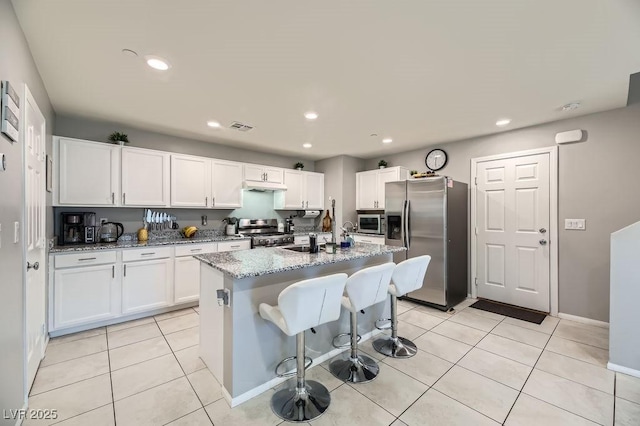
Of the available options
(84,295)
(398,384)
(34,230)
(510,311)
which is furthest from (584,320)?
(84,295)

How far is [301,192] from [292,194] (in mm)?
221

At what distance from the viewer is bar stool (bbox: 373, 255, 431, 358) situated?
7.97ft

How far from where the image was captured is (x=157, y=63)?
2.17m

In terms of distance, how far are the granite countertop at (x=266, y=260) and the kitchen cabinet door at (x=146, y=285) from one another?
1565 millimetres

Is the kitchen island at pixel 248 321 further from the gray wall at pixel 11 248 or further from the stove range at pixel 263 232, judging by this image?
the stove range at pixel 263 232

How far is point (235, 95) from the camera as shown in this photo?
108 inches

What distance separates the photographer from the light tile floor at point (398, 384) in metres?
1.79

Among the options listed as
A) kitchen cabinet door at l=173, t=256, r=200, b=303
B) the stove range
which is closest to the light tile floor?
kitchen cabinet door at l=173, t=256, r=200, b=303

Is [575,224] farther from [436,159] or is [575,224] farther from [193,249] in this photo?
[193,249]

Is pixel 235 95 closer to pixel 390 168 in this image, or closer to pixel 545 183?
pixel 390 168

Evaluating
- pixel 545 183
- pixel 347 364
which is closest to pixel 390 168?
pixel 545 183

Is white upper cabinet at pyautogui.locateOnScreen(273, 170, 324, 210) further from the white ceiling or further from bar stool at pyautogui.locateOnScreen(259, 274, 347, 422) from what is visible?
bar stool at pyautogui.locateOnScreen(259, 274, 347, 422)

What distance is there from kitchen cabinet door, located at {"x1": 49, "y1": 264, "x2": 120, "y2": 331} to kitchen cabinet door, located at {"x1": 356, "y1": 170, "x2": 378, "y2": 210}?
4131 mm

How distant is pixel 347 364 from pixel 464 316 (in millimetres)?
2004
